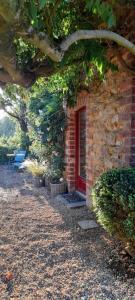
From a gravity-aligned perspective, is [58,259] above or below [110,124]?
below

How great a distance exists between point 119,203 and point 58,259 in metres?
1.14

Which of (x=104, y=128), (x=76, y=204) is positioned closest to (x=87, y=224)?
(x=76, y=204)

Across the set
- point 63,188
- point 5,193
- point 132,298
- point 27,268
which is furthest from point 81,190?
point 132,298

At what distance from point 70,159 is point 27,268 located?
3.84 metres

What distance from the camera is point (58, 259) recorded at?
3486 millimetres

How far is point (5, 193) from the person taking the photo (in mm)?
7469

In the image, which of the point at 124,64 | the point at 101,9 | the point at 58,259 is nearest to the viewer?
the point at 101,9

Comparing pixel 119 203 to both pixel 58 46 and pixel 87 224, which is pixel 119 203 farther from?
pixel 87 224

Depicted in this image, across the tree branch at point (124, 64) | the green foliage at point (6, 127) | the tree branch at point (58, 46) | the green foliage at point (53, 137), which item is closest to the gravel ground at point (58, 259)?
the green foliage at point (53, 137)

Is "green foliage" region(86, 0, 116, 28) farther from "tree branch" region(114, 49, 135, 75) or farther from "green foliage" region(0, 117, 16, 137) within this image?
"green foliage" region(0, 117, 16, 137)

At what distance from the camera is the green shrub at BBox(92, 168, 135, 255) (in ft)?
9.40

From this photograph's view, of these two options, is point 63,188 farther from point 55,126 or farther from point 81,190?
point 55,126

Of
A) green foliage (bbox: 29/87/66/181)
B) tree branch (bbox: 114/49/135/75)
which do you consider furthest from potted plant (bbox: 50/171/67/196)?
tree branch (bbox: 114/49/135/75)

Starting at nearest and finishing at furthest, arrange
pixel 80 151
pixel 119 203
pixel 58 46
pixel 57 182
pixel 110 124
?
pixel 58 46
pixel 119 203
pixel 110 124
pixel 80 151
pixel 57 182
